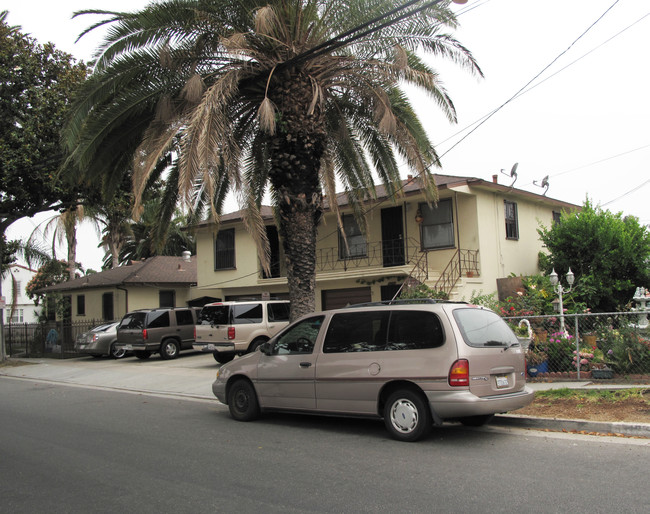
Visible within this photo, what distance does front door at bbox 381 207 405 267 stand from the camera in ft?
64.5

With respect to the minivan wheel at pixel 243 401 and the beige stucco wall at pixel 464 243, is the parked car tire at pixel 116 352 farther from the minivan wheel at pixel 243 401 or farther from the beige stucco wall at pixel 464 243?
the minivan wheel at pixel 243 401

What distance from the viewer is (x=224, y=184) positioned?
48.2ft

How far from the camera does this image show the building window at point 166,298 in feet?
90.2

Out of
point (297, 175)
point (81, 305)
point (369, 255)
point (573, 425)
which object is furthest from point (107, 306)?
point (573, 425)

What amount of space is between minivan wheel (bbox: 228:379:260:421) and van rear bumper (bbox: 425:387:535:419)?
3015 millimetres

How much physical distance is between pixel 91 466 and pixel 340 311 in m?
3.66

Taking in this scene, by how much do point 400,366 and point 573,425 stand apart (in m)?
2.50

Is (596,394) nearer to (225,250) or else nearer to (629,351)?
(629,351)

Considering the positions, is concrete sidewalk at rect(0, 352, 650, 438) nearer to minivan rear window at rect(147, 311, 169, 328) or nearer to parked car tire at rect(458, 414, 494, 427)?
parked car tire at rect(458, 414, 494, 427)

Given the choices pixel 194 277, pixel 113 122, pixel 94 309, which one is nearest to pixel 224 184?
pixel 113 122

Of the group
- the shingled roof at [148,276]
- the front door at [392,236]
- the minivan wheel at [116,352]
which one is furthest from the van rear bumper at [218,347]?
the shingled roof at [148,276]

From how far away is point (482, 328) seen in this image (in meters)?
7.31

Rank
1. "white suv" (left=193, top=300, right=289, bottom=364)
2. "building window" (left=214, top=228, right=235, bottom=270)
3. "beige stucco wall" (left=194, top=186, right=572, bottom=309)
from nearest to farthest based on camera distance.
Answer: "white suv" (left=193, top=300, right=289, bottom=364), "beige stucco wall" (left=194, top=186, right=572, bottom=309), "building window" (left=214, top=228, right=235, bottom=270)

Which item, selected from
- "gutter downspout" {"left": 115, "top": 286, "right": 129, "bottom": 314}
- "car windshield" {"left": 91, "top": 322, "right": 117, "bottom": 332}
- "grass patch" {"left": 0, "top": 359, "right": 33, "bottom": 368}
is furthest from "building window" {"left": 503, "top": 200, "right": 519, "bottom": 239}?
"grass patch" {"left": 0, "top": 359, "right": 33, "bottom": 368}
